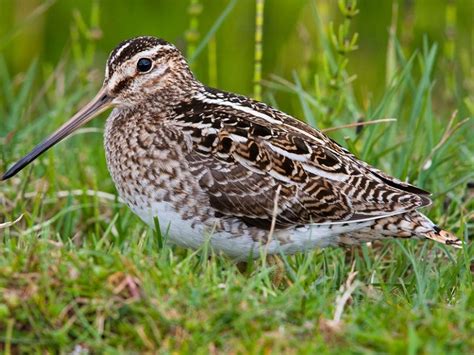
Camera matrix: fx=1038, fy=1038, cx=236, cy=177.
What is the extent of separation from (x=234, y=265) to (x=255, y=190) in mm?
726

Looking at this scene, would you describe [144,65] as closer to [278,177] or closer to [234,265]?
[278,177]

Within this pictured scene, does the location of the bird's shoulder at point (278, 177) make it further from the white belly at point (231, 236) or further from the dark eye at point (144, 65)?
the dark eye at point (144, 65)

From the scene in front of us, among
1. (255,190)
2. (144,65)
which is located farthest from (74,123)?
(255,190)

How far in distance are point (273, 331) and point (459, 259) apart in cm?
161

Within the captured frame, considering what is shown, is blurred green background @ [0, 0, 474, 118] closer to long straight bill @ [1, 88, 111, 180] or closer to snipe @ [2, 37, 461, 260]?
long straight bill @ [1, 88, 111, 180]

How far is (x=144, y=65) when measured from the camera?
571 centimetres

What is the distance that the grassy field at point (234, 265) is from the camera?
3891 millimetres

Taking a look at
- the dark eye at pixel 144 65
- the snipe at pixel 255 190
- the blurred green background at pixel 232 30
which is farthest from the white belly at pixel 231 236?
the blurred green background at pixel 232 30

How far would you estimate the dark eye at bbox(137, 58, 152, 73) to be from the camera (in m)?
5.68

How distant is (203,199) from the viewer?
5.13m

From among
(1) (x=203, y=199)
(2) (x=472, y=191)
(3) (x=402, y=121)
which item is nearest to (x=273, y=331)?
(1) (x=203, y=199)

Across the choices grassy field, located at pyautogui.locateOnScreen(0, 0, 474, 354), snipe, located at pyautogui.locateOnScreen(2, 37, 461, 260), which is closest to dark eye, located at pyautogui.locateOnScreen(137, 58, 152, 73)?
snipe, located at pyautogui.locateOnScreen(2, 37, 461, 260)

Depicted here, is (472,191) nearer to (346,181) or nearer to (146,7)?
(346,181)

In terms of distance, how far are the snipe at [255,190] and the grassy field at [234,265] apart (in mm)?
159
